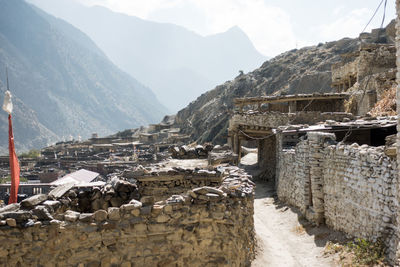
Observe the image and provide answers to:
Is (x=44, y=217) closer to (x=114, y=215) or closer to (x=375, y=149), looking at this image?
(x=114, y=215)

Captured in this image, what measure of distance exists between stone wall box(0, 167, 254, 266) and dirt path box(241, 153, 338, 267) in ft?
6.54

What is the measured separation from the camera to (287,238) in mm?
10930

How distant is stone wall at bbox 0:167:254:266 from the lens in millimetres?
5387

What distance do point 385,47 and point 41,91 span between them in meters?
201

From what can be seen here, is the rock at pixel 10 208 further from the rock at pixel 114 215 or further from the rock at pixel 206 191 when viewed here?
the rock at pixel 206 191

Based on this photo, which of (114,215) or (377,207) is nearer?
(114,215)

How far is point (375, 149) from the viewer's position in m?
8.11

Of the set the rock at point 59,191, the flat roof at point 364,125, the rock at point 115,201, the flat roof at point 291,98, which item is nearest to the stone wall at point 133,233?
the rock at point 59,191

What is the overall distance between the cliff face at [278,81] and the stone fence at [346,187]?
38.4 m

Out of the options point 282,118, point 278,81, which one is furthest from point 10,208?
point 278,81

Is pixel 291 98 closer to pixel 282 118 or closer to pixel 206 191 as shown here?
pixel 282 118

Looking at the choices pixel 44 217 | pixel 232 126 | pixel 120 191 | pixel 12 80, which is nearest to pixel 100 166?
pixel 232 126

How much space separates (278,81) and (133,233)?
2412 inches

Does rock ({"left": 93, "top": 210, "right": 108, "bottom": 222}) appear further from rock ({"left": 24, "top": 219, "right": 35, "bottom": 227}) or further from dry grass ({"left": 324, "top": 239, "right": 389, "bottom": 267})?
dry grass ({"left": 324, "top": 239, "right": 389, "bottom": 267})
